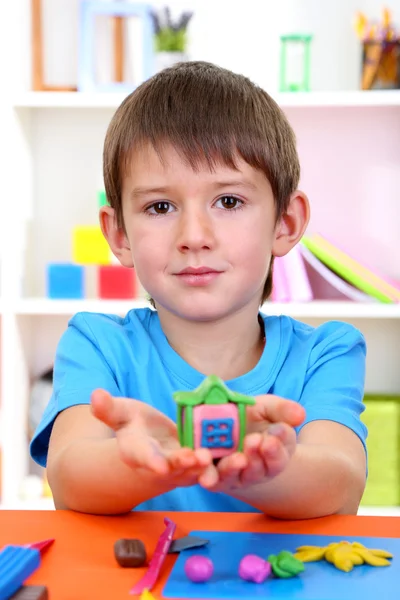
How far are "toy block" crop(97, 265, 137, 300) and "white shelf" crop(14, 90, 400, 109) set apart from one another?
51cm

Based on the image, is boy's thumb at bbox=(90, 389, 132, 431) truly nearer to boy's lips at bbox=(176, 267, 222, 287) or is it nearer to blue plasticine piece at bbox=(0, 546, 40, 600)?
blue plasticine piece at bbox=(0, 546, 40, 600)

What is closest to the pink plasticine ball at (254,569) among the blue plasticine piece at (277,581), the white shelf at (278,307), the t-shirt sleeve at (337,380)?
Answer: the blue plasticine piece at (277,581)

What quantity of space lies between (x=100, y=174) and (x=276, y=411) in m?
2.24

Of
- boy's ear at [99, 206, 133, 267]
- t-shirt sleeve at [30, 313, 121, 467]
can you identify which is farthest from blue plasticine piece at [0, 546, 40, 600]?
boy's ear at [99, 206, 133, 267]

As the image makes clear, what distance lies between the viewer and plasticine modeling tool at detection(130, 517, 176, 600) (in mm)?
555

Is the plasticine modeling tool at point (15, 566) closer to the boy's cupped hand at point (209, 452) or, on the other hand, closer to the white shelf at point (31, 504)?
the boy's cupped hand at point (209, 452)

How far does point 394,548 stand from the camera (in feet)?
2.09

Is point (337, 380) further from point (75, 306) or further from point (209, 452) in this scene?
point (75, 306)

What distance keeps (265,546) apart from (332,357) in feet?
1.47

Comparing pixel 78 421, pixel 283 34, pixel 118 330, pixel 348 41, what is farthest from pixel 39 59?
pixel 78 421

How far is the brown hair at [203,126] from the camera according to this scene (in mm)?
986

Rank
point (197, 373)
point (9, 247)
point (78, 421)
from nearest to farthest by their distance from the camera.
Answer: point (78, 421), point (197, 373), point (9, 247)

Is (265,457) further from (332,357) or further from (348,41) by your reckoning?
(348,41)

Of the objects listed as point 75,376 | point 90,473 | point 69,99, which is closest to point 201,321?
point 75,376
